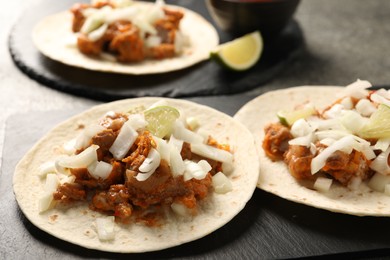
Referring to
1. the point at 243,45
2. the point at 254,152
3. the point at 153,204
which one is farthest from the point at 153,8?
the point at 153,204

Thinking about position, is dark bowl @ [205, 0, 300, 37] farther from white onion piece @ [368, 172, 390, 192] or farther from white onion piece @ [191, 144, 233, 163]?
white onion piece @ [368, 172, 390, 192]

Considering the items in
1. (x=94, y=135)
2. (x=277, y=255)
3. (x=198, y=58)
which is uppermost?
(x=94, y=135)

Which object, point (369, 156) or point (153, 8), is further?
point (153, 8)

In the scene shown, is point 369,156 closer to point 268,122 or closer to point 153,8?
point 268,122

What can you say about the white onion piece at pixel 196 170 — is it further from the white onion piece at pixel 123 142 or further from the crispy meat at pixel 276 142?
the crispy meat at pixel 276 142

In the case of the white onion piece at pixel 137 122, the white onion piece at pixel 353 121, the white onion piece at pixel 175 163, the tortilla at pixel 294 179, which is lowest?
the tortilla at pixel 294 179

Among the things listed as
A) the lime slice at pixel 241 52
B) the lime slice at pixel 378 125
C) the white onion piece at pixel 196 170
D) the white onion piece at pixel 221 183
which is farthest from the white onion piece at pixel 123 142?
the lime slice at pixel 241 52
